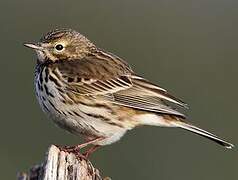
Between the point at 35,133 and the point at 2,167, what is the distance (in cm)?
64

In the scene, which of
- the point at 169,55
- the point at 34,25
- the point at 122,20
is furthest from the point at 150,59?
the point at 122,20

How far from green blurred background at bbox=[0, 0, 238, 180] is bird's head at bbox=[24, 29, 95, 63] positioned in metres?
2.98

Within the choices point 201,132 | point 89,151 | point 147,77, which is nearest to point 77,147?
point 89,151

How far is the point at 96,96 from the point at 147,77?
6542 mm

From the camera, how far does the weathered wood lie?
863 cm

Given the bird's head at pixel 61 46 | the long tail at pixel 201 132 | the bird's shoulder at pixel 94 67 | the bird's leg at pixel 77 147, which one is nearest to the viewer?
the bird's leg at pixel 77 147

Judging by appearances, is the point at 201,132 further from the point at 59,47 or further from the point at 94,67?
the point at 59,47

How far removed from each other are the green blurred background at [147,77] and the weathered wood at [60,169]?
4.74 metres

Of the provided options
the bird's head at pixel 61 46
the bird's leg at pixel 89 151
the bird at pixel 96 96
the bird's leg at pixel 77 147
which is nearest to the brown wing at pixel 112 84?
the bird at pixel 96 96

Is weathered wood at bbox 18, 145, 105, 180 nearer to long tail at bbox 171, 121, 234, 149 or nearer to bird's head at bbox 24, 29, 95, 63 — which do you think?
long tail at bbox 171, 121, 234, 149

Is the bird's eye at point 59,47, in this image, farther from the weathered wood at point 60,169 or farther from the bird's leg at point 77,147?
the weathered wood at point 60,169

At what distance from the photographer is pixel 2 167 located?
48.6 feet

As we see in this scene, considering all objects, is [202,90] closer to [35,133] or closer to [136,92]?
[35,133]

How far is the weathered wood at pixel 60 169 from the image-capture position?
28.3ft
